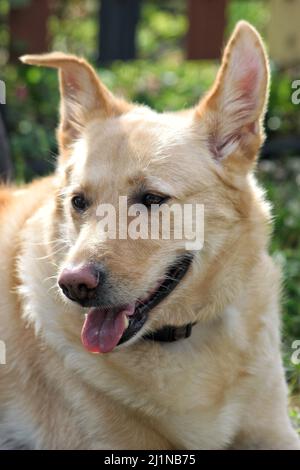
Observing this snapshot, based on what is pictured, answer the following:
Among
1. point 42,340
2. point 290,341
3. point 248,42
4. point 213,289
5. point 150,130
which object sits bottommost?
point 290,341

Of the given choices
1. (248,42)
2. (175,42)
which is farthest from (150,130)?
(175,42)

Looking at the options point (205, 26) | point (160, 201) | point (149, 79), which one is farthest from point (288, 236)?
point (205, 26)

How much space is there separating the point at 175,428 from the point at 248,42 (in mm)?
1473

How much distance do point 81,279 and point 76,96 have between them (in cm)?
97

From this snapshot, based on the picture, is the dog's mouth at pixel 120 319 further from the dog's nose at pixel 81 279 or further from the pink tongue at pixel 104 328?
the dog's nose at pixel 81 279

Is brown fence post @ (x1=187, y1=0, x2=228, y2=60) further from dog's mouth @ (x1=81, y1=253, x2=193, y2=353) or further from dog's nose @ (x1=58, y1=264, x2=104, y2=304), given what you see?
dog's nose @ (x1=58, y1=264, x2=104, y2=304)

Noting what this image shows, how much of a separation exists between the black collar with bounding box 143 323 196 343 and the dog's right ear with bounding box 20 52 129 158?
81 cm

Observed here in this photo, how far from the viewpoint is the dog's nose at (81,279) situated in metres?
2.79

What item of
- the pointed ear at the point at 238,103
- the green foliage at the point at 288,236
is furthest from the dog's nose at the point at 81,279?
the green foliage at the point at 288,236

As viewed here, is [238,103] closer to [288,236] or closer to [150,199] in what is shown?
[150,199]

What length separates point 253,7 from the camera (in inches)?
454

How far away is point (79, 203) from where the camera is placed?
10.2 ft

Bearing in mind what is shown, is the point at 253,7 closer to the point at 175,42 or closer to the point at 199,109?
the point at 175,42

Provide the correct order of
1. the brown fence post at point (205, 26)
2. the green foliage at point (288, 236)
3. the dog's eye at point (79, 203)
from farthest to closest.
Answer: the brown fence post at point (205, 26) < the green foliage at point (288, 236) < the dog's eye at point (79, 203)
